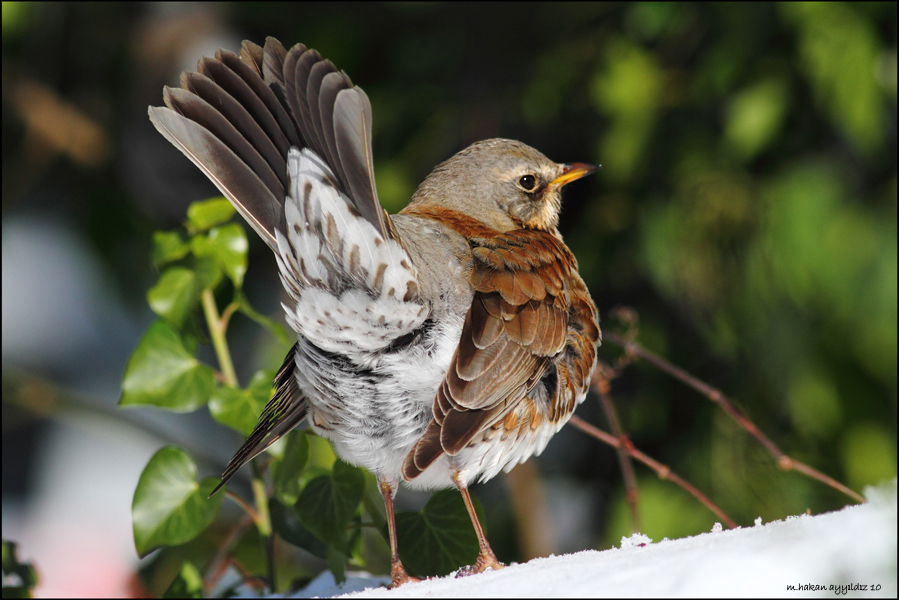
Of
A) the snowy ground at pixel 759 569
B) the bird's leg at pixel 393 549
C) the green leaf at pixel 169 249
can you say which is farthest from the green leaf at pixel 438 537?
the green leaf at pixel 169 249

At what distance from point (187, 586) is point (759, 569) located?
1100 mm

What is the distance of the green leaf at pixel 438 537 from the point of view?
1587 mm

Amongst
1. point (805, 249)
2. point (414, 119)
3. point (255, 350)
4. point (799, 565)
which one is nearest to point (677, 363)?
point (805, 249)

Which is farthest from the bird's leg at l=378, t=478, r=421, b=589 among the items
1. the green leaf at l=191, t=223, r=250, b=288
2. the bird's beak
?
the bird's beak

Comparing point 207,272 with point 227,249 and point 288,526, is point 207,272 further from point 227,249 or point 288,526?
point 288,526

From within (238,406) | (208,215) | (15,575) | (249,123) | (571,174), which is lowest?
(15,575)

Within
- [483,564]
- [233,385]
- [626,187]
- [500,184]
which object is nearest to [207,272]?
[233,385]

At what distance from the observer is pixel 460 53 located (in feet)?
10.5

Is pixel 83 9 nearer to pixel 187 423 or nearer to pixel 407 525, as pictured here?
pixel 187 423

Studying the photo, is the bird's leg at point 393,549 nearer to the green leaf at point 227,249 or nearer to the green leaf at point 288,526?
the green leaf at point 288,526

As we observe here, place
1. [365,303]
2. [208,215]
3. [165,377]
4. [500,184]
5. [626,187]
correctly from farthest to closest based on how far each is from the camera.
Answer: [626,187], [500,184], [208,215], [165,377], [365,303]

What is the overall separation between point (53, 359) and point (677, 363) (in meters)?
2.78

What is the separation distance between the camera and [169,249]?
165 cm

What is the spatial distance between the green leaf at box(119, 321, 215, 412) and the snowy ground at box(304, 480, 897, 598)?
2.12ft
